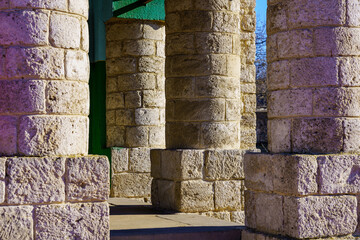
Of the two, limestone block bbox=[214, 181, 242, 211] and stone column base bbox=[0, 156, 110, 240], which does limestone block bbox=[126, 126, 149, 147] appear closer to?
limestone block bbox=[214, 181, 242, 211]

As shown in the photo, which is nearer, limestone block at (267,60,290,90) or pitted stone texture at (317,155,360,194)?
pitted stone texture at (317,155,360,194)

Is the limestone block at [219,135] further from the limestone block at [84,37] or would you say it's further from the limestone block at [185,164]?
the limestone block at [84,37]

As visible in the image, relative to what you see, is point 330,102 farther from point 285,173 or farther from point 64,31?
point 64,31

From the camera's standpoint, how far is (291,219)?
238 inches

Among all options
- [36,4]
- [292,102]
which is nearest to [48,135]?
[36,4]

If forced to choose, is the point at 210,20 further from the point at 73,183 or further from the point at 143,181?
the point at 73,183

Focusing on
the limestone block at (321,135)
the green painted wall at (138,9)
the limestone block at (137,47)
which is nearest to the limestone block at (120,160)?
the limestone block at (137,47)

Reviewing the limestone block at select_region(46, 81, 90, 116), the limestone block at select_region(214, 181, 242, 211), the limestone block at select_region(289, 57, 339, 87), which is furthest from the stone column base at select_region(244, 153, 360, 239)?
the limestone block at select_region(214, 181, 242, 211)

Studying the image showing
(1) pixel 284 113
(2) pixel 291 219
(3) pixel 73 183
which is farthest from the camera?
(1) pixel 284 113

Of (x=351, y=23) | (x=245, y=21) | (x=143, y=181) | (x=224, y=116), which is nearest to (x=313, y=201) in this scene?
(x=351, y=23)

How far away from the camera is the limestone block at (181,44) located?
361 inches

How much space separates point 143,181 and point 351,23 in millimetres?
6100

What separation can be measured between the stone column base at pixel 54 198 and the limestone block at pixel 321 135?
220 centimetres

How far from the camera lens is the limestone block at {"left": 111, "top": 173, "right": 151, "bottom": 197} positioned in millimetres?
11266
